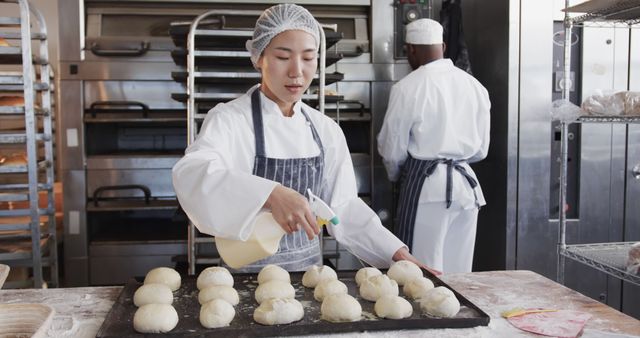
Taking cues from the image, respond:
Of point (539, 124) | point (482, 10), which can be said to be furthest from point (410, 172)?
point (482, 10)

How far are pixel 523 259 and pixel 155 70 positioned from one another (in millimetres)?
2602

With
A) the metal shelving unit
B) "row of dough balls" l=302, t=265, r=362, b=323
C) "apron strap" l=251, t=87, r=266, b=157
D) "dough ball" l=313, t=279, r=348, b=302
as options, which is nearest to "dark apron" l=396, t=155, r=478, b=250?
the metal shelving unit

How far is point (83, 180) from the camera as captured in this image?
3.79m

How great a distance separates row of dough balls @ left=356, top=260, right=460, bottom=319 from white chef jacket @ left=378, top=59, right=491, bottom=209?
5.05 feet

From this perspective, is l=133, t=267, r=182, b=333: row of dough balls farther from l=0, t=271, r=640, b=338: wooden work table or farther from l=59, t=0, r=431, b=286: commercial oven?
l=59, t=0, r=431, b=286: commercial oven

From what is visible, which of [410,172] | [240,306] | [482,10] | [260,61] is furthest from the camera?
[482,10]

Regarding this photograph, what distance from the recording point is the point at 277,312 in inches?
53.2

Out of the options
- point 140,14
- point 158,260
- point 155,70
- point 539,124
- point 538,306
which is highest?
point 140,14

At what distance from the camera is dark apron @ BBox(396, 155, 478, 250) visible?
3.21m

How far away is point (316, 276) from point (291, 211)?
270 millimetres

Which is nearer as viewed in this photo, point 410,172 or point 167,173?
point 410,172

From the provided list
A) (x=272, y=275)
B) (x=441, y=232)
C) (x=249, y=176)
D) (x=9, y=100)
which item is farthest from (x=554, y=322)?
(x=9, y=100)

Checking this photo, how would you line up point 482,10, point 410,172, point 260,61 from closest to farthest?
1. point 260,61
2. point 410,172
3. point 482,10

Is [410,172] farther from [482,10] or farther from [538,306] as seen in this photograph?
[538,306]
